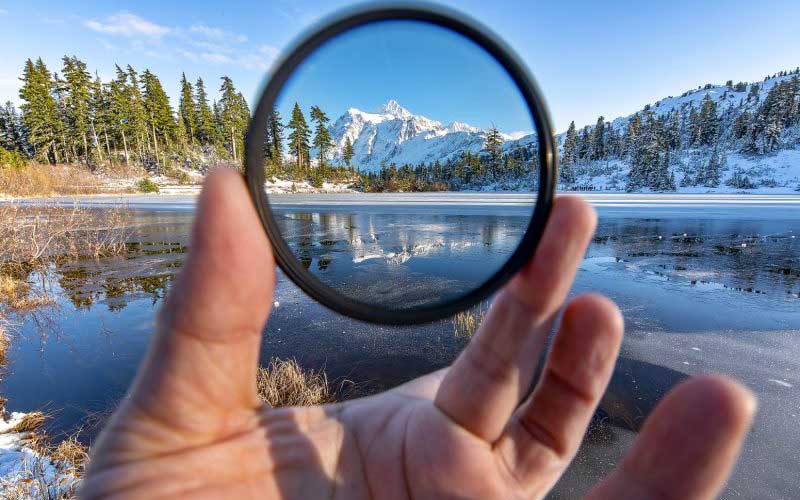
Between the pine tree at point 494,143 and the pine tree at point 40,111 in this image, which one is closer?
the pine tree at point 494,143

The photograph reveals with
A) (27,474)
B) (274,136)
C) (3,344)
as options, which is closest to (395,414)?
(274,136)

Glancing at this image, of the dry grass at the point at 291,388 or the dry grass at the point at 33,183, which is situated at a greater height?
the dry grass at the point at 33,183

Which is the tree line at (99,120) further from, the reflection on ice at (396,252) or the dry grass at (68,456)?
the dry grass at (68,456)

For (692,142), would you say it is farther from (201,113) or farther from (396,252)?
(201,113)

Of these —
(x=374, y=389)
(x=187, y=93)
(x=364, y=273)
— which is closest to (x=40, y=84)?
(x=187, y=93)

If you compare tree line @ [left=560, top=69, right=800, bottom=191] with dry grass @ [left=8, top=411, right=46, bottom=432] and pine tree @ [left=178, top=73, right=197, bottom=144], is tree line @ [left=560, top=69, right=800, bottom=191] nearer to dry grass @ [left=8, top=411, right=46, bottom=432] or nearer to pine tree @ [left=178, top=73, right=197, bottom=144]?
dry grass @ [left=8, top=411, right=46, bottom=432]

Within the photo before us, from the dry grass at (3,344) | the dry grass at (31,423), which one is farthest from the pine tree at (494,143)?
the dry grass at (3,344)

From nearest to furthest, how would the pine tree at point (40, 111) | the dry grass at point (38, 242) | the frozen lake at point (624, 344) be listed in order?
the frozen lake at point (624, 344) < the dry grass at point (38, 242) < the pine tree at point (40, 111)

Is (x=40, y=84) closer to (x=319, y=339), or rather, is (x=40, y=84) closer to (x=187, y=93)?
(x=187, y=93)
